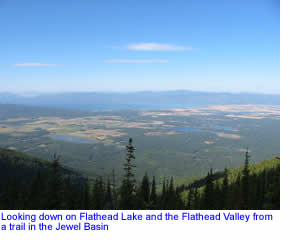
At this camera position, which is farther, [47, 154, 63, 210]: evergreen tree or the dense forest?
[47, 154, 63, 210]: evergreen tree

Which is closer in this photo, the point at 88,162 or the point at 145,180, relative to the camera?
the point at 145,180

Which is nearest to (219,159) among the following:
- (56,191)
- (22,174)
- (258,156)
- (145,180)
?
(258,156)

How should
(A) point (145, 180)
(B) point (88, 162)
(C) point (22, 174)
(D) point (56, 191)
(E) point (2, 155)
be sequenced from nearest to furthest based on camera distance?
(D) point (56, 191) < (A) point (145, 180) < (C) point (22, 174) < (E) point (2, 155) < (B) point (88, 162)

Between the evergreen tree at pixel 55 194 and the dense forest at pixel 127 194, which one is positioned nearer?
the dense forest at pixel 127 194

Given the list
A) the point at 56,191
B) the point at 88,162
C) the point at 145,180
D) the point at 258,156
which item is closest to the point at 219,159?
the point at 258,156

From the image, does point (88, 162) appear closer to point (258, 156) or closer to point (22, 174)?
point (22, 174)
